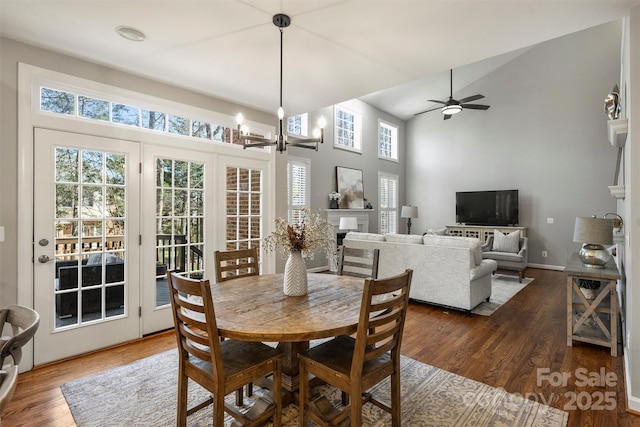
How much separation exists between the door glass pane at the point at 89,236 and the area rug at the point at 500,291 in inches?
165

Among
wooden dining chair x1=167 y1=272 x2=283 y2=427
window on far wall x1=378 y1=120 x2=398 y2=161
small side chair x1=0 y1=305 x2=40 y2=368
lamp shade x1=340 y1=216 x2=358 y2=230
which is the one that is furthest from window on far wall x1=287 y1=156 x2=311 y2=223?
small side chair x1=0 y1=305 x2=40 y2=368

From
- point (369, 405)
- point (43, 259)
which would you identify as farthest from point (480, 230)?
point (43, 259)

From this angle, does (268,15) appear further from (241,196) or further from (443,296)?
(443,296)

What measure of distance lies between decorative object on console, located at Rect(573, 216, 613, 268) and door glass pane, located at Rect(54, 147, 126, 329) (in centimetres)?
440

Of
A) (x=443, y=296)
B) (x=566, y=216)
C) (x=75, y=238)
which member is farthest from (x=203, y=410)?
(x=566, y=216)

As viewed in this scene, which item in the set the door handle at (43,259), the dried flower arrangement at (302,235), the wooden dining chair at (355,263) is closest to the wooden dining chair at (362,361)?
the dried flower arrangement at (302,235)

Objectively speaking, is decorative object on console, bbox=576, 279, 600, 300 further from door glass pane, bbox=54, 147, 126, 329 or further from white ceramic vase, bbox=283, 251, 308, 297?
door glass pane, bbox=54, 147, 126, 329

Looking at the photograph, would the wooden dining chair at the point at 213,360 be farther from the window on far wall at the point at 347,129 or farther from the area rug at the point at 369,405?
the window on far wall at the point at 347,129

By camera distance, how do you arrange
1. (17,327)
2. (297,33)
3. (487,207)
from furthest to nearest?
(487,207)
(297,33)
(17,327)

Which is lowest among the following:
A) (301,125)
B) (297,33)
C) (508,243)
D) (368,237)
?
(508,243)

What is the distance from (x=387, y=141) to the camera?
888 centimetres

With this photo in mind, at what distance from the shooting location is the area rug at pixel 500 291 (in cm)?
425

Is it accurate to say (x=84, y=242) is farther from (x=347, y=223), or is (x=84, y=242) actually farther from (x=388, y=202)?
Result: (x=388, y=202)

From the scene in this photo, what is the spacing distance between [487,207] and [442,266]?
439 cm
